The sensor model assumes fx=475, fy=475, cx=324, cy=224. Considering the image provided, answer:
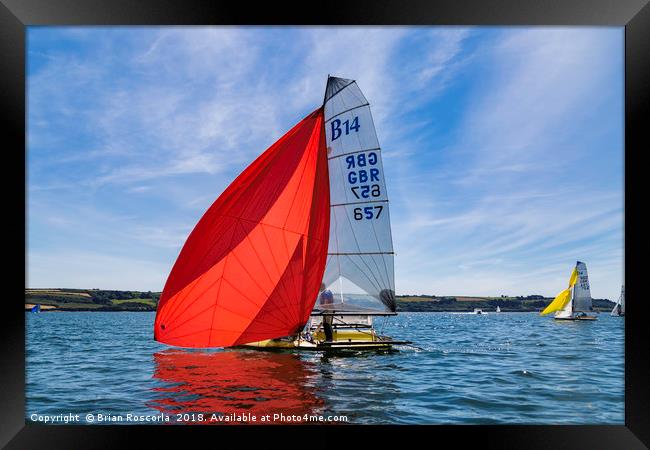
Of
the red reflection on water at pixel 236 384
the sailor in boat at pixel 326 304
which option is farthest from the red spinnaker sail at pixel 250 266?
the sailor in boat at pixel 326 304

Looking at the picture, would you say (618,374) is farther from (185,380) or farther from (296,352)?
(185,380)

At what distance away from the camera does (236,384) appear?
11.3 meters

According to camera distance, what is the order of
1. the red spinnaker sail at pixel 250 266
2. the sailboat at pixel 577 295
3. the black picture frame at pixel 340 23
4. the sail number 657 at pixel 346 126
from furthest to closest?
the sailboat at pixel 577 295 → the sail number 657 at pixel 346 126 → the red spinnaker sail at pixel 250 266 → the black picture frame at pixel 340 23

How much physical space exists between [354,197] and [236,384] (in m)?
7.55

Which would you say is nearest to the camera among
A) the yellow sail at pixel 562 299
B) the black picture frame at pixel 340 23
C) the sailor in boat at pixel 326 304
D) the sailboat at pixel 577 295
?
the black picture frame at pixel 340 23

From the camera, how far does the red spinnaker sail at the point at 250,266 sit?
11.5 metres

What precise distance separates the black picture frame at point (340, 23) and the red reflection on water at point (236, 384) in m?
1.82

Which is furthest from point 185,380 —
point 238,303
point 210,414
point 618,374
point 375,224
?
point 618,374

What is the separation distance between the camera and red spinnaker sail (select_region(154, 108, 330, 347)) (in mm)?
11516

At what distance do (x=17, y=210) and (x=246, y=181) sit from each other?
5886 mm

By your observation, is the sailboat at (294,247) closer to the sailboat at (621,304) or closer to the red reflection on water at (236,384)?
the red reflection on water at (236,384)

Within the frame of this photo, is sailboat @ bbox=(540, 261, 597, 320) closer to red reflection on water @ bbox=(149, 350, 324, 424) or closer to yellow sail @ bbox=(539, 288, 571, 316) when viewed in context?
yellow sail @ bbox=(539, 288, 571, 316)

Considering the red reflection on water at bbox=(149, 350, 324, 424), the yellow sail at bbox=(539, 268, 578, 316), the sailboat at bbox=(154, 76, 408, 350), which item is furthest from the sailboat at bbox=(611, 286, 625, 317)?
the sailboat at bbox=(154, 76, 408, 350)

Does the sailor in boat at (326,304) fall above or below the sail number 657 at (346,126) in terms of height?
below
